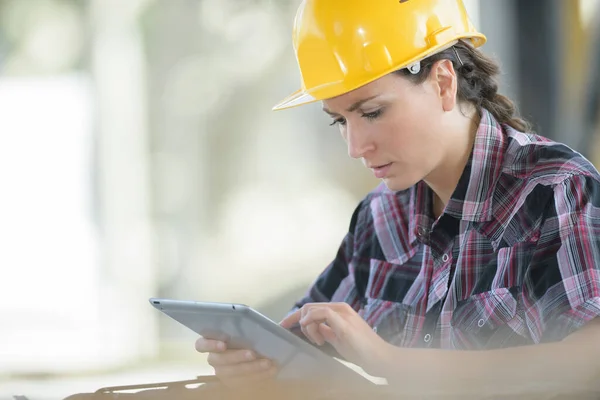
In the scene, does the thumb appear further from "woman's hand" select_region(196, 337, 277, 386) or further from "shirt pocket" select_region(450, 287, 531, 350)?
"shirt pocket" select_region(450, 287, 531, 350)

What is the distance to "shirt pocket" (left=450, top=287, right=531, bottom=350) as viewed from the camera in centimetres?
→ 151

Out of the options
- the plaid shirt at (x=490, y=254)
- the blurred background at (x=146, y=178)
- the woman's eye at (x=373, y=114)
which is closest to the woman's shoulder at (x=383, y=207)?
the plaid shirt at (x=490, y=254)

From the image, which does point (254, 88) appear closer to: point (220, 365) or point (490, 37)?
point (490, 37)

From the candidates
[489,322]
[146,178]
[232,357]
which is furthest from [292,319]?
[146,178]

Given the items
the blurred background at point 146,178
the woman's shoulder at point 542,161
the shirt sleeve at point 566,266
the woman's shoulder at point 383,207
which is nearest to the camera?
the shirt sleeve at point 566,266

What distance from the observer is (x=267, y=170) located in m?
4.98

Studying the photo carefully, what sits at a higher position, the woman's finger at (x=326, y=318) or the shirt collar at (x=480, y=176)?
the shirt collar at (x=480, y=176)

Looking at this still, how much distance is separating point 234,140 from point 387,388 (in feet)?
13.1

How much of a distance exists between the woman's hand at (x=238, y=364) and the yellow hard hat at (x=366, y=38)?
21.4 inches

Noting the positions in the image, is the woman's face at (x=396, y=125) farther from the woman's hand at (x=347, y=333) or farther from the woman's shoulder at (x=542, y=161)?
the woman's hand at (x=347, y=333)

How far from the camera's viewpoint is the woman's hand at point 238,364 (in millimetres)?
1531

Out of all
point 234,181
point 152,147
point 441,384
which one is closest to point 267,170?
point 234,181

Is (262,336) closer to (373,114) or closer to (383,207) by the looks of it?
(373,114)

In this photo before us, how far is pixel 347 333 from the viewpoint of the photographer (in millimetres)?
1443
